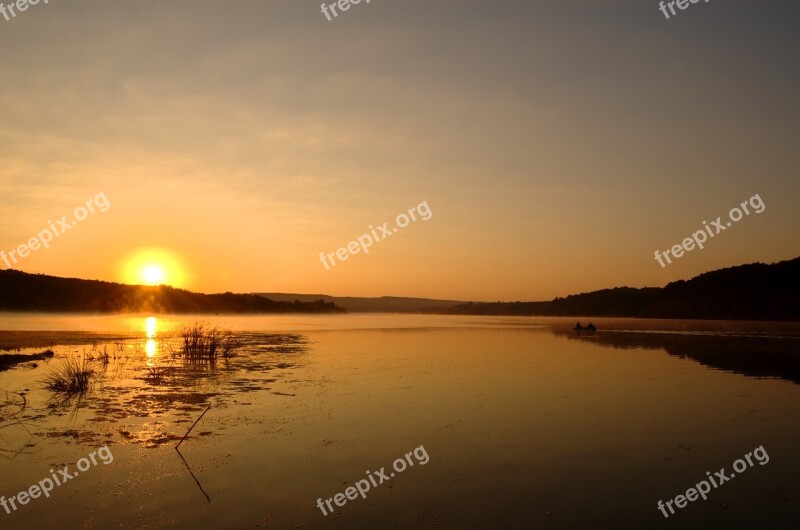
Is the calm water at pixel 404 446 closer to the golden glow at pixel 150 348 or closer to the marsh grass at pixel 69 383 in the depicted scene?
the marsh grass at pixel 69 383

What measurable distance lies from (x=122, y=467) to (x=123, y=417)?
15.1 ft

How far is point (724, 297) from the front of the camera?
127562 mm

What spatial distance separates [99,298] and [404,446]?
127 metres

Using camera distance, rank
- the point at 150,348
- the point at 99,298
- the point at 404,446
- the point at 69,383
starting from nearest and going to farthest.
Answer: the point at 404,446
the point at 69,383
the point at 150,348
the point at 99,298

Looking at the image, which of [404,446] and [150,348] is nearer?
[404,446]

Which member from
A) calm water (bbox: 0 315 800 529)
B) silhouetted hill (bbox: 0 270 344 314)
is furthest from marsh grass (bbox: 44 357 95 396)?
silhouetted hill (bbox: 0 270 344 314)

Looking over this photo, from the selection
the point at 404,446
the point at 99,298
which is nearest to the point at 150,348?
the point at 404,446

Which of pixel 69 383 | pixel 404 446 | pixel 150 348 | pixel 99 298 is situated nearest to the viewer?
pixel 404 446

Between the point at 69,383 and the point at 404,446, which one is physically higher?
the point at 69,383

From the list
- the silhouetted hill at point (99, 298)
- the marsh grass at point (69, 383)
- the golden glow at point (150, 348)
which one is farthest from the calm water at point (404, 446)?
the silhouetted hill at point (99, 298)

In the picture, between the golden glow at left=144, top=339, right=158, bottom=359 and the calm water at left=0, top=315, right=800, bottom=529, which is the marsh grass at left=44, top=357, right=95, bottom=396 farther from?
the golden glow at left=144, top=339, right=158, bottom=359

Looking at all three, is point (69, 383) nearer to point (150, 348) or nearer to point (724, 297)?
point (150, 348)

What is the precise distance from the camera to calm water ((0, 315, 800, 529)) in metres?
8.62

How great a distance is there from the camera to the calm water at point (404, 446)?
8.62 metres
